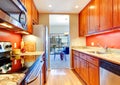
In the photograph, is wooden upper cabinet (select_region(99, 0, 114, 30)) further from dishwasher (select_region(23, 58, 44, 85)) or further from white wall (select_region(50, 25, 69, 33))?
white wall (select_region(50, 25, 69, 33))

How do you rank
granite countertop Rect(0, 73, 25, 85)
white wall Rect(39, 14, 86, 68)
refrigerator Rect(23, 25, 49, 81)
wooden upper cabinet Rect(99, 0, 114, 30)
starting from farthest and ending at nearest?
white wall Rect(39, 14, 86, 68), refrigerator Rect(23, 25, 49, 81), wooden upper cabinet Rect(99, 0, 114, 30), granite countertop Rect(0, 73, 25, 85)

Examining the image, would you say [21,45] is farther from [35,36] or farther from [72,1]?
[72,1]

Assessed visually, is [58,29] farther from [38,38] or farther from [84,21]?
[38,38]

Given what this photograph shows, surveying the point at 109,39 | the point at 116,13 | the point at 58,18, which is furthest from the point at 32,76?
the point at 58,18

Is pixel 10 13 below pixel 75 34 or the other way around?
below

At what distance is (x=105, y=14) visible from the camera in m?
3.07

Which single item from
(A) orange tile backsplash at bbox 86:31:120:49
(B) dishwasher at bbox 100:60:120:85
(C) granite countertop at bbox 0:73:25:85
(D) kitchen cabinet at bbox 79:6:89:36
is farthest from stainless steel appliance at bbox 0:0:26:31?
(D) kitchen cabinet at bbox 79:6:89:36

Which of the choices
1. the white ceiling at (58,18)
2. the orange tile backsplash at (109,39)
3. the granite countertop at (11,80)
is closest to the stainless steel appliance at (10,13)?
the granite countertop at (11,80)

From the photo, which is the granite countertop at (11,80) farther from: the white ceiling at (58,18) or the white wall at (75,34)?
the white ceiling at (58,18)

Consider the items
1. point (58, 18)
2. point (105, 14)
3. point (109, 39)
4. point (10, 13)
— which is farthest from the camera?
point (58, 18)

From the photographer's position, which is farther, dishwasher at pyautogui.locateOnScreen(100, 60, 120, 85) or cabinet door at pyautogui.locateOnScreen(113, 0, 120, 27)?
cabinet door at pyautogui.locateOnScreen(113, 0, 120, 27)

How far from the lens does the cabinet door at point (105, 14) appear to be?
9.38 feet

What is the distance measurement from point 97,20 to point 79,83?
5.88 ft

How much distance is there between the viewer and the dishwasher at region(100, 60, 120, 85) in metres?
1.93
